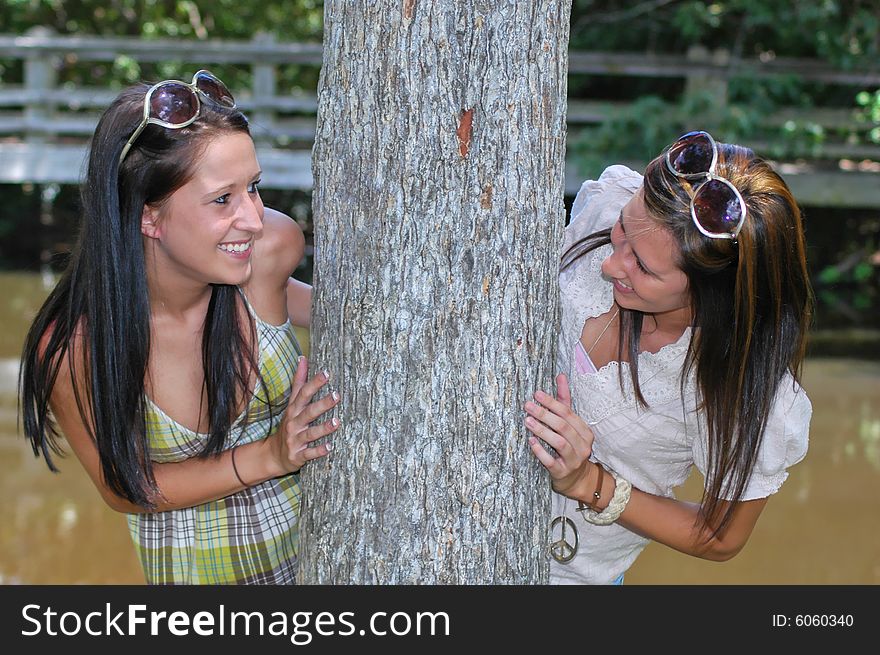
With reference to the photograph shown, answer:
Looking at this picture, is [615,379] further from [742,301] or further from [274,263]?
[274,263]

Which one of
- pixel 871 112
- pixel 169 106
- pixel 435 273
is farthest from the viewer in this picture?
pixel 871 112

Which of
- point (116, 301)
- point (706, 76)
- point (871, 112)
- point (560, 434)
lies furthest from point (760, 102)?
point (116, 301)

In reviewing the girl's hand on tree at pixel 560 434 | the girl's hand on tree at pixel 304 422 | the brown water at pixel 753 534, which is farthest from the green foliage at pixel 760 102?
the girl's hand on tree at pixel 304 422

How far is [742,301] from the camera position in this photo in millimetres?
1976

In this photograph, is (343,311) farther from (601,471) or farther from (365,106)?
(601,471)

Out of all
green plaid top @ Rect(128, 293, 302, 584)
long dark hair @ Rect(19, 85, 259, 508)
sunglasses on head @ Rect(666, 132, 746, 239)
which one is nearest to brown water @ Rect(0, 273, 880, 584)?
green plaid top @ Rect(128, 293, 302, 584)

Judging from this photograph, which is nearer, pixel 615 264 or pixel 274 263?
pixel 615 264

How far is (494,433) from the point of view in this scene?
6.11ft

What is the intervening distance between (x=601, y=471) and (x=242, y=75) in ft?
34.6

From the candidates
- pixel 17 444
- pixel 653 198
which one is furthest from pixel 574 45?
pixel 653 198

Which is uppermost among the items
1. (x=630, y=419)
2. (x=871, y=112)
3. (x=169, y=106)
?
(x=871, y=112)

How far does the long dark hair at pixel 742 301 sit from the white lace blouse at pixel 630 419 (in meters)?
0.04

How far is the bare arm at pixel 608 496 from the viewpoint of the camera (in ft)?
6.23

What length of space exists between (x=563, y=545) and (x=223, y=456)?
70cm
